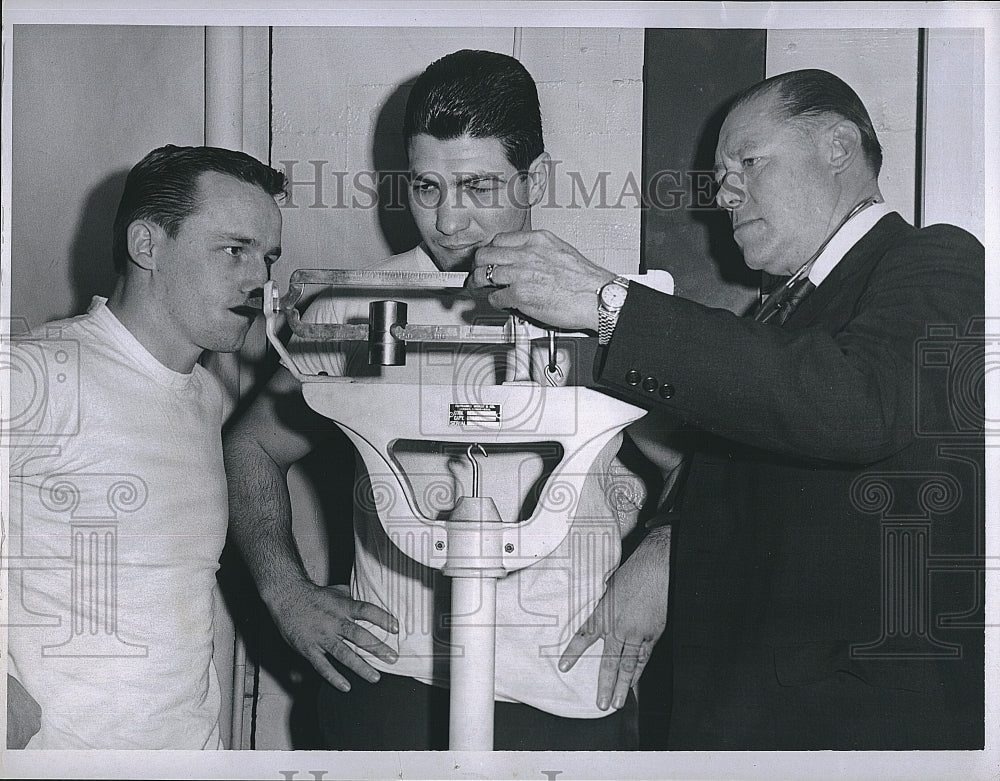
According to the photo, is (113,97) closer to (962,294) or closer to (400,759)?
(400,759)

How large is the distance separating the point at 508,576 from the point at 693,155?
51 cm

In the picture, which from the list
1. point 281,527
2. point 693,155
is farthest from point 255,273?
point 693,155

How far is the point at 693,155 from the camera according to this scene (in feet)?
3.65

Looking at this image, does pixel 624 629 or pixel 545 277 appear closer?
pixel 545 277

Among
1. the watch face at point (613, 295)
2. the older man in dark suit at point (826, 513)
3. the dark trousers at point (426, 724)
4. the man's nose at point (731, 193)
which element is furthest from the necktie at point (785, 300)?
the dark trousers at point (426, 724)

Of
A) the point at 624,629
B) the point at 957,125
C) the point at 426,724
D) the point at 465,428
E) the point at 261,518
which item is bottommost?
the point at 426,724

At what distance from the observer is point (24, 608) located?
110cm

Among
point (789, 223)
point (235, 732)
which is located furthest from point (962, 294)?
point (235, 732)

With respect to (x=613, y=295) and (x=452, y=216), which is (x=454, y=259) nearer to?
(x=452, y=216)

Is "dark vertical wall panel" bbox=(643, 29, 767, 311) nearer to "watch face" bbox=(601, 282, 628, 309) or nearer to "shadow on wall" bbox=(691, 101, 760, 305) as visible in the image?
"shadow on wall" bbox=(691, 101, 760, 305)

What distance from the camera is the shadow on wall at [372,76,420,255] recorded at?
1121mm

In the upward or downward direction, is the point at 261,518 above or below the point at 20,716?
above

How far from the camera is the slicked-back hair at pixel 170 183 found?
1.10 meters

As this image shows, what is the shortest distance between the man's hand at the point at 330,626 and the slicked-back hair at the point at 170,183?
0.41 meters
